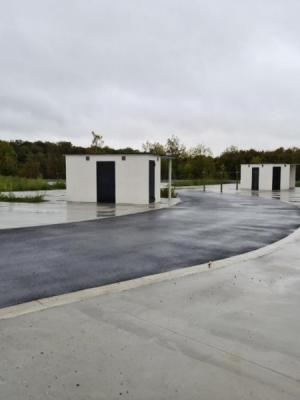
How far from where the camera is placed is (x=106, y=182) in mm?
19188

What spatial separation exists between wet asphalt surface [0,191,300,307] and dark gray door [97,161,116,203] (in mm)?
5968

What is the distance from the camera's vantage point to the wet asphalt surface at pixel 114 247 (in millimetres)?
5555

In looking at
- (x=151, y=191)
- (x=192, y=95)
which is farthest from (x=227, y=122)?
(x=151, y=191)

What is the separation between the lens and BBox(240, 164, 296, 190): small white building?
34469 millimetres

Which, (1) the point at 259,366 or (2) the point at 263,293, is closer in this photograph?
(1) the point at 259,366

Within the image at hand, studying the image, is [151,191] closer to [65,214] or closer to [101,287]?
[65,214]

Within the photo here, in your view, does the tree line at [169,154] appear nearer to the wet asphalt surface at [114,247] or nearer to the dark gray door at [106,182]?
the dark gray door at [106,182]

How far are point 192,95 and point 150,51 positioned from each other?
32.9 feet

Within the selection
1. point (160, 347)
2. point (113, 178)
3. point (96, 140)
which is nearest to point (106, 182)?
point (113, 178)

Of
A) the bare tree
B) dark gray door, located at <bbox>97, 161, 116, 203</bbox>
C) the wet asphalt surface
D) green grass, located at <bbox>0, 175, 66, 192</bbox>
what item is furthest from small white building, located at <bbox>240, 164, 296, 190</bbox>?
the wet asphalt surface

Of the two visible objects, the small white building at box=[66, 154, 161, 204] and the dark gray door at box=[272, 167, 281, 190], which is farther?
the dark gray door at box=[272, 167, 281, 190]

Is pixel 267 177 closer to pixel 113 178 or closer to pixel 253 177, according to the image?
pixel 253 177

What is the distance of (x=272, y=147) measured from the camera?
69.1 m

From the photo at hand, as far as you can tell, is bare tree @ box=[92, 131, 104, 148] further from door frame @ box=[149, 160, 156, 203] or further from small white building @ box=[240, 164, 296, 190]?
door frame @ box=[149, 160, 156, 203]
